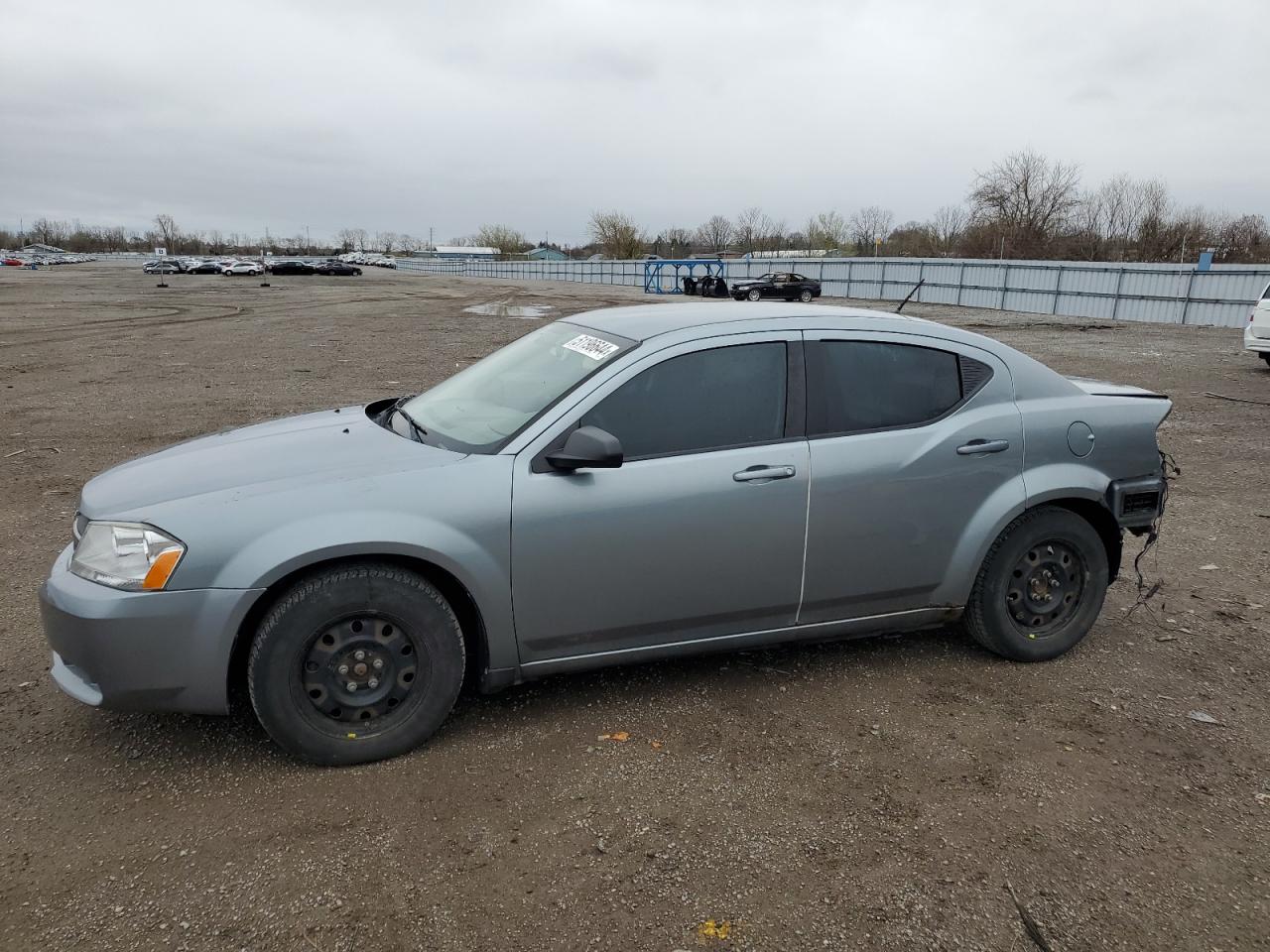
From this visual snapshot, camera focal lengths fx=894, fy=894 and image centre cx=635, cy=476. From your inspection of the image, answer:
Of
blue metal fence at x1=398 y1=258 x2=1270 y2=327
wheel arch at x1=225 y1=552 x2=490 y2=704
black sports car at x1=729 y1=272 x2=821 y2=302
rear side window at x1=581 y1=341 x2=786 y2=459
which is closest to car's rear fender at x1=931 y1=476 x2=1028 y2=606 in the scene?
rear side window at x1=581 y1=341 x2=786 y2=459

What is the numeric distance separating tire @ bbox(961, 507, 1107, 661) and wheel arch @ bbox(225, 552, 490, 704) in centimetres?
223

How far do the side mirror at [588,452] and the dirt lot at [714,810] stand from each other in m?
1.07

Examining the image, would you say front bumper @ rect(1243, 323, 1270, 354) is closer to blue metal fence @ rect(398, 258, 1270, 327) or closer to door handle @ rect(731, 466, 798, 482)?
blue metal fence @ rect(398, 258, 1270, 327)

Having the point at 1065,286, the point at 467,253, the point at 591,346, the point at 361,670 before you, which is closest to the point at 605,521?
the point at 591,346

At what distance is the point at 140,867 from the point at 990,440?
3548mm

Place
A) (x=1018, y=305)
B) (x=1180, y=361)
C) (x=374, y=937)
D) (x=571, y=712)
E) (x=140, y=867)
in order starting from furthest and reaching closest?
1. (x=1018, y=305)
2. (x=1180, y=361)
3. (x=571, y=712)
4. (x=140, y=867)
5. (x=374, y=937)

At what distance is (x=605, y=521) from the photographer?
10.9ft

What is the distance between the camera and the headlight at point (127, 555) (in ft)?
9.73

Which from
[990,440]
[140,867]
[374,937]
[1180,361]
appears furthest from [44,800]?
[1180,361]

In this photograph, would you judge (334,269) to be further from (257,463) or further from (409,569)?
(409,569)

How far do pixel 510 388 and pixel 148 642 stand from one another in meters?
1.72

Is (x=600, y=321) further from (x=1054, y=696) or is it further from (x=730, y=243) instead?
(x=730, y=243)

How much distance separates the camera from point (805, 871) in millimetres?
2725

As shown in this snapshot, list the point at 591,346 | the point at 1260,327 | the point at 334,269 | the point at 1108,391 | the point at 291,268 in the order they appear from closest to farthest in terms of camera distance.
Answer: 1. the point at 591,346
2. the point at 1108,391
3. the point at 1260,327
4. the point at 334,269
5. the point at 291,268
